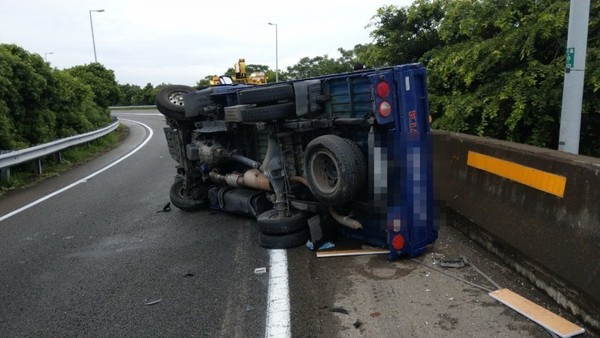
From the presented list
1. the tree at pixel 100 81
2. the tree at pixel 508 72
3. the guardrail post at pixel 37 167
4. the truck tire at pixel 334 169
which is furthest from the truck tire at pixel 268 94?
the tree at pixel 100 81

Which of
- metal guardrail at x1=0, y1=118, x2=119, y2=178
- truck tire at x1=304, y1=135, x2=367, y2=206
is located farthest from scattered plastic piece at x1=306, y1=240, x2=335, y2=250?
metal guardrail at x1=0, y1=118, x2=119, y2=178

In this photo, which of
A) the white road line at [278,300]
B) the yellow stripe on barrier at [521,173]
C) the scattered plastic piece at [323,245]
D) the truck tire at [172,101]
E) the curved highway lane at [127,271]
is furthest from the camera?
the truck tire at [172,101]

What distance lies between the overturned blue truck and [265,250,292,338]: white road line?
1.56 ft

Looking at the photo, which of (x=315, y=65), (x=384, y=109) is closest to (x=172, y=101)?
(x=384, y=109)

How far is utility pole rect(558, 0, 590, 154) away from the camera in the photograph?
4.60 meters

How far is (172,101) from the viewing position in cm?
728

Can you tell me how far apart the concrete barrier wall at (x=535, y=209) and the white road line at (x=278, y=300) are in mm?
1814

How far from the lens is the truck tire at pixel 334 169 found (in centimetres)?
448

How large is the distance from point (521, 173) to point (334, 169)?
1.72m

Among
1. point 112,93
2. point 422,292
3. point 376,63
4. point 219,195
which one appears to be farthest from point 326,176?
point 112,93

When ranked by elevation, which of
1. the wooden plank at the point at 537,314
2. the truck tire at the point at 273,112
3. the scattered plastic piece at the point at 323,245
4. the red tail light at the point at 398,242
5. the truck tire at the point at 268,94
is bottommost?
the scattered plastic piece at the point at 323,245

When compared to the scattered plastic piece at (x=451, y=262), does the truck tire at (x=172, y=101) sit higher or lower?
higher

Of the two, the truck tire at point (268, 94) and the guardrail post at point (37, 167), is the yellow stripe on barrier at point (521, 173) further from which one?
the guardrail post at point (37, 167)

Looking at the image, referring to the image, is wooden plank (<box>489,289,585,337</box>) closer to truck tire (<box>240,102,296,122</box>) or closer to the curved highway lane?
the curved highway lane
